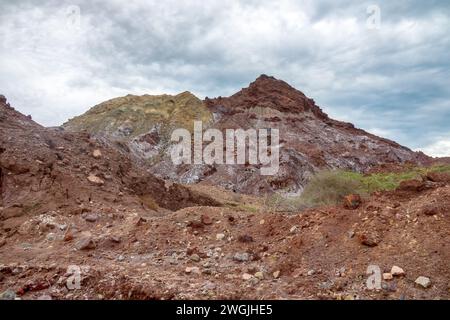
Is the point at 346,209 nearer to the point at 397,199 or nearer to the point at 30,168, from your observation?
the point at 397,199

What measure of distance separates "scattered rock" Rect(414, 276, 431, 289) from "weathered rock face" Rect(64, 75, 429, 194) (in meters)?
23.2

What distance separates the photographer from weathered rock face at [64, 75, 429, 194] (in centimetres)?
3144

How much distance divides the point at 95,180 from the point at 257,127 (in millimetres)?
30612

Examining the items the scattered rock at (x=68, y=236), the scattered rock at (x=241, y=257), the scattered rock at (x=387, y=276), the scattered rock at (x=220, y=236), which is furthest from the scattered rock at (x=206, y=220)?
the scattered rock at (x=387, y=276)

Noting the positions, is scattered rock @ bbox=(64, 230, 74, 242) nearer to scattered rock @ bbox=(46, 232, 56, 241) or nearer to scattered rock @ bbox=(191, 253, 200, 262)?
scattered rock @ bbox=(46, 232, 56, 241)

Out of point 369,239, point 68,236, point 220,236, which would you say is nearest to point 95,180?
point 68,236

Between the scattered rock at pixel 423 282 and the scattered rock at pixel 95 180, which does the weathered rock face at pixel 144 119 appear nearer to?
the scattered rock at pixel 95 180

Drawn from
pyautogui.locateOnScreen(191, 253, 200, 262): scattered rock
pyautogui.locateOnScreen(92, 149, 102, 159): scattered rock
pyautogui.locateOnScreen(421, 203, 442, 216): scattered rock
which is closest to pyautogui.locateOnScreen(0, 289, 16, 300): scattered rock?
pyautogui.locateOnScreen(191, 253, 200, 262): scattered rock

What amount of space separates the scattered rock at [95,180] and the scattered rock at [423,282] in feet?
23.8

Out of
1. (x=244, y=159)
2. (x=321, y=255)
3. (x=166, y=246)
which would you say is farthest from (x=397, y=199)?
(x=244, y=159)

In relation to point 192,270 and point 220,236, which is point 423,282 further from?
point 220,236

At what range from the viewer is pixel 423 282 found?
190 inches
